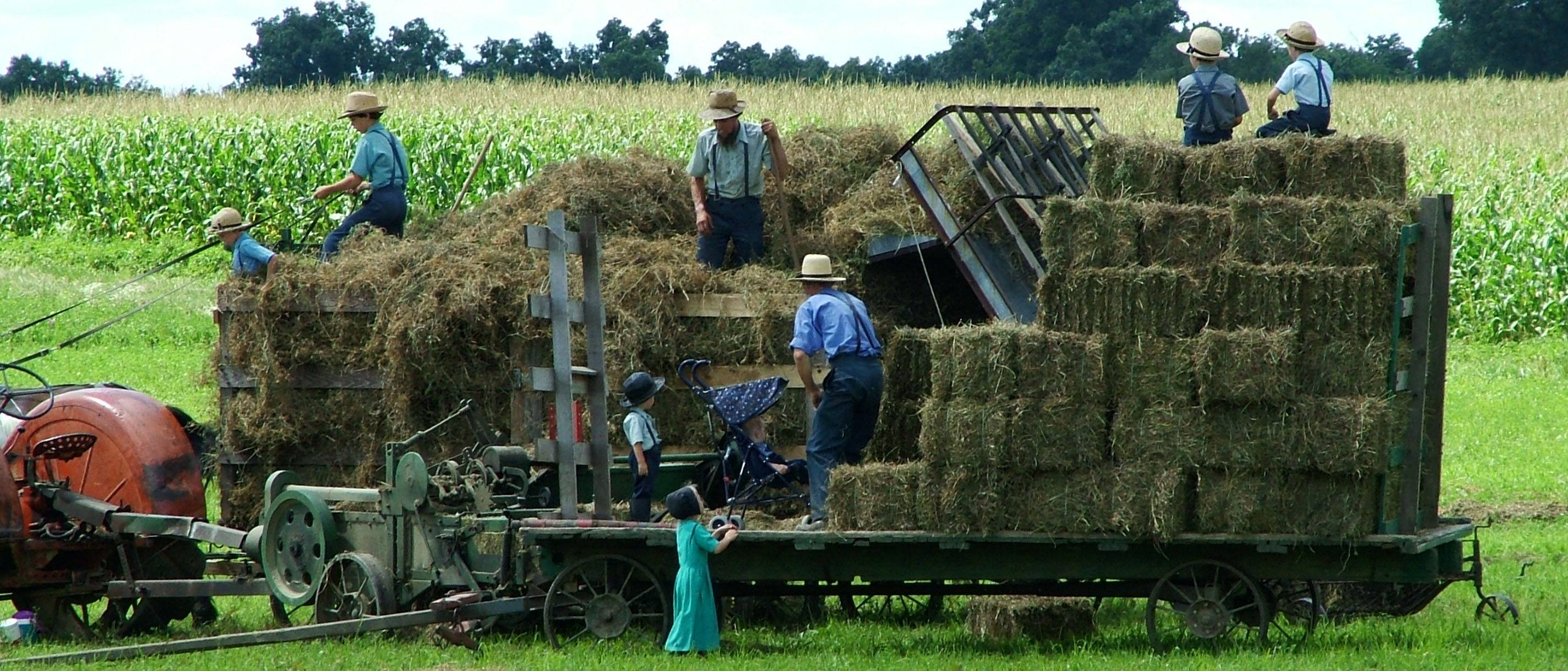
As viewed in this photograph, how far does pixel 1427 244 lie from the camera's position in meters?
9.05

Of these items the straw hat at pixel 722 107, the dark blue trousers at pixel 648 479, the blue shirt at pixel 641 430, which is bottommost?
the dark blue trousers at pixel 648 479

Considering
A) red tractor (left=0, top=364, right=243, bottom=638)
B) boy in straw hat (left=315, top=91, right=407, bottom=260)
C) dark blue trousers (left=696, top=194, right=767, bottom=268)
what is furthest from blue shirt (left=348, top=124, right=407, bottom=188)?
red tractor (left=0, top=364, right=243, bottom=638)

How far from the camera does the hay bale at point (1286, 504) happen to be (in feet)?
28.6

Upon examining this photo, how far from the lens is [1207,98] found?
38.8 ft

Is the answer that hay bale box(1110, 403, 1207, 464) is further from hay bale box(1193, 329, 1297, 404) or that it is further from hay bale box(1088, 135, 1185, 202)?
hay bale box(1088, 135, 1185, 202)

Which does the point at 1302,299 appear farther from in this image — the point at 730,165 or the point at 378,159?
the point at 378,159

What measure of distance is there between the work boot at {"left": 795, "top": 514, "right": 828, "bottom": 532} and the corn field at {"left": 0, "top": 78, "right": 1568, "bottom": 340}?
35.3 ft

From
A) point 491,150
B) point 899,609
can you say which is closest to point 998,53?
point 491,150

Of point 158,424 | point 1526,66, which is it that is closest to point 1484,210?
point 158,424

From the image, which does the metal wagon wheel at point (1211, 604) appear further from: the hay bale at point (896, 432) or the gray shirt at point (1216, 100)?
the gray shirt at point (1216, 100)

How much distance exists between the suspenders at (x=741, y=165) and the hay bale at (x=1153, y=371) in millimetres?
4184

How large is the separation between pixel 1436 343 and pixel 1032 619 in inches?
105

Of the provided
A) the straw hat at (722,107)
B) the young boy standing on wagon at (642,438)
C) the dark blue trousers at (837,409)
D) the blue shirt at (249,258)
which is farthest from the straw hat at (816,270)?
the blue shirt at (249,258)

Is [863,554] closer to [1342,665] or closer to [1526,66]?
[1342,665]
